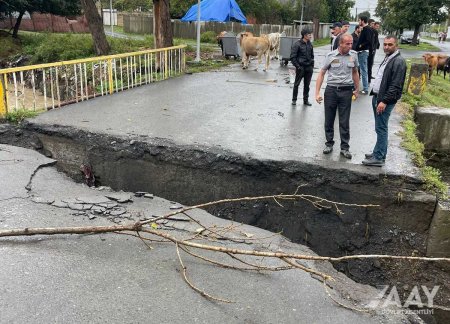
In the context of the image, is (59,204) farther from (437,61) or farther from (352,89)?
A: (437,61)

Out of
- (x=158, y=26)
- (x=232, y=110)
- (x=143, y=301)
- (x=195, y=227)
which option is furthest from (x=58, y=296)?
(x=158, y=26)

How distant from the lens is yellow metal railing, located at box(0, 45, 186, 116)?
7.48 m

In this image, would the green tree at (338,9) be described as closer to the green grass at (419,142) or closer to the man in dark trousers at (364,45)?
the green grass at (419,142)

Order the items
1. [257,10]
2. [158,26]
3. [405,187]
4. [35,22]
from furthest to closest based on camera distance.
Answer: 1. [257,10]
2. [35,22]
3. [158,26]
4. [405,187]

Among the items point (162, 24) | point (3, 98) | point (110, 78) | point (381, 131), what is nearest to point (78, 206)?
point (3, 98)

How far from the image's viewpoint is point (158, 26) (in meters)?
13.6

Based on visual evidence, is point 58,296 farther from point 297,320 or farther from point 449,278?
point 449,278

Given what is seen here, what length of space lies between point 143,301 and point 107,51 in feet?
50.7

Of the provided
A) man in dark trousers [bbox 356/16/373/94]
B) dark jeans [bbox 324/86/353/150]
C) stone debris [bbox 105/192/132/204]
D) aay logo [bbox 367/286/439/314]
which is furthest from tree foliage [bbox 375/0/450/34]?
stone debris [bbox 105/192/132/204]

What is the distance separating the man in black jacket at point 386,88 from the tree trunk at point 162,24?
32.2 ft

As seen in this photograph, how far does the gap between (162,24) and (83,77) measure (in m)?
4.94

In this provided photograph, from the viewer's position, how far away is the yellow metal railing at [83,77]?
7.48 m

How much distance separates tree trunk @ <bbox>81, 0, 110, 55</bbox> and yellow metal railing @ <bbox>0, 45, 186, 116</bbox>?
455 centimetres

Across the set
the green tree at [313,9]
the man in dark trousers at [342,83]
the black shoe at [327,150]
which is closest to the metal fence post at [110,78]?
the man in dark trousers at [342,83]
